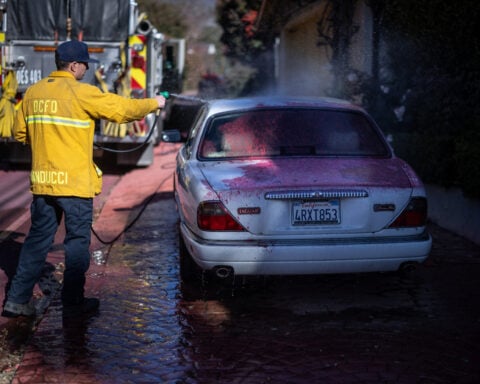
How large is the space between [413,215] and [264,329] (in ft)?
4.44

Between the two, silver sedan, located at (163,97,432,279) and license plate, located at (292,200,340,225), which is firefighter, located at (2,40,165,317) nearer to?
silver sedan, located at (163,97,432,279)

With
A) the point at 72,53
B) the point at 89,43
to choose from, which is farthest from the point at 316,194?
the point at 89,43

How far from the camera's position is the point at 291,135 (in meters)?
6.62

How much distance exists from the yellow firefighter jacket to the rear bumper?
38.7 inches

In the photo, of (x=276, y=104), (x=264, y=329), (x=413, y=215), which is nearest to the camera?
(x=264, y=329)

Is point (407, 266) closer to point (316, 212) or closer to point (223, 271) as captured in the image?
point (316, 212)

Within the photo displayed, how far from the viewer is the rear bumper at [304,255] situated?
5.64 meters

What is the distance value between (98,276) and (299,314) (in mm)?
2020

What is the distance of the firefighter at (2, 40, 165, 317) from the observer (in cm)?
552

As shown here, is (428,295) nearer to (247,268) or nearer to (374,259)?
(374,259)

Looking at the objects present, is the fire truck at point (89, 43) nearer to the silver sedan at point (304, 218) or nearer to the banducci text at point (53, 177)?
the silver sedan at point (304, 218)

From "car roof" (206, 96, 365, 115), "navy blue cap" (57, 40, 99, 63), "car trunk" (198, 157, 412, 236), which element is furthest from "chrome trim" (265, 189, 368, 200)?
"navy blue cap" (57, 40, 99, 63)

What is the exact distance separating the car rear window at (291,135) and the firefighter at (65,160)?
88 cm

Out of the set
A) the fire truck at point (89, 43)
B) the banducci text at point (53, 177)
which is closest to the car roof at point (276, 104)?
the banducci text at point (53, 177)
